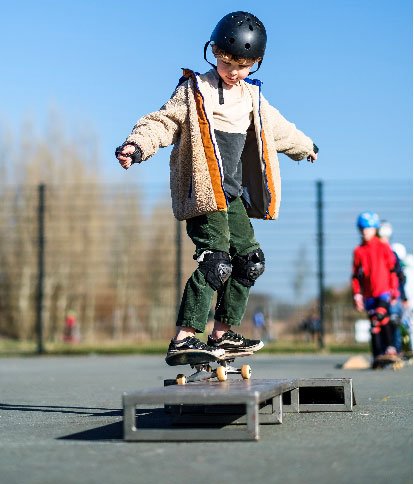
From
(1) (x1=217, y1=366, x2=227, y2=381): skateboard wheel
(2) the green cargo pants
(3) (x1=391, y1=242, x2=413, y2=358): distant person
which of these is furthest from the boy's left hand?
(3) (x1=391, y1=242, x2=413, y2=358): distant person

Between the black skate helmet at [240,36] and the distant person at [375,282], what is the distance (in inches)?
205

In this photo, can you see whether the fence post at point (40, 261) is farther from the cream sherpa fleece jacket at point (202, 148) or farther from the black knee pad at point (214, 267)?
the black knee pad at point (214, 267)

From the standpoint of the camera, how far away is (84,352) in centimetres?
Result: 1605

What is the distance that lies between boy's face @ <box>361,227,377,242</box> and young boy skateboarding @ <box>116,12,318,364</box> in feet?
16.2

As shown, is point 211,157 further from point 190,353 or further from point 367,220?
point 367,220

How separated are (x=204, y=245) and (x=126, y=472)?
1957 mm

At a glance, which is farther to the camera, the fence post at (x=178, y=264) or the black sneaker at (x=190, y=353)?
the fence post at (x=178, y=264)

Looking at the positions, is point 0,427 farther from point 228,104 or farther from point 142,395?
point 228,104

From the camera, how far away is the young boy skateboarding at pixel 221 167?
4.70m

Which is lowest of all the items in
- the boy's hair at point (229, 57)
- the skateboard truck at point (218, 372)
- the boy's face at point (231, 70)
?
the skateboard truck at point (218, 372)

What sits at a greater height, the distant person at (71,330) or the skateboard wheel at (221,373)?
the skateboard wheel at (221,373)

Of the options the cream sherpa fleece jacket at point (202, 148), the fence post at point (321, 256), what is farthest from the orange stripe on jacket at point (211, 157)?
the fence post at point (321, 256)

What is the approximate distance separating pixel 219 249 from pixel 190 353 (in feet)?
1.73

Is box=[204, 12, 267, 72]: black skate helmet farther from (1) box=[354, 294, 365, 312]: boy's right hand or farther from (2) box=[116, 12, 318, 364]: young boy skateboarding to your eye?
(1) box=[354, 294, 365, 312]: boy's right hand
